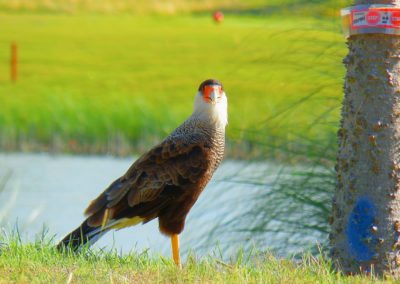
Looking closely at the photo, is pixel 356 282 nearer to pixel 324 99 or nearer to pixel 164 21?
pixel 324 99

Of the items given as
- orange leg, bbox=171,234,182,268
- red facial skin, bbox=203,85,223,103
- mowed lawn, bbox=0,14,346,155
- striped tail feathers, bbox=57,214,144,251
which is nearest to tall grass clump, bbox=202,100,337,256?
mowed lawn, bbox=0,14,346,155

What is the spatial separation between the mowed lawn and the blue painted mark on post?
6.65 feet

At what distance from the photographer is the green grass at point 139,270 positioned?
15.0 ft

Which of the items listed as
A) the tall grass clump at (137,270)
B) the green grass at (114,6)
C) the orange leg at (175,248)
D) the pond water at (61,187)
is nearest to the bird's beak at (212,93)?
the orange leg at (175,248)

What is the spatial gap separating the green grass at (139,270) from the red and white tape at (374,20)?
1076mm

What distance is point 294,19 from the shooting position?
8.04 metres

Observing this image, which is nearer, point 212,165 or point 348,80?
point 348,80

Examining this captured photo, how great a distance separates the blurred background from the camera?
287 inches

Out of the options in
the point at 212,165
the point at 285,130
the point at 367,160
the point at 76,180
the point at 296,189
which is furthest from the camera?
the point at 76,180

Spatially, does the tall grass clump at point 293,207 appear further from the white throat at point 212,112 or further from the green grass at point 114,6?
the green grass at point 114,6

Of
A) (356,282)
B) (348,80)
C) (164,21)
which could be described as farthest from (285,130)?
(164,21)

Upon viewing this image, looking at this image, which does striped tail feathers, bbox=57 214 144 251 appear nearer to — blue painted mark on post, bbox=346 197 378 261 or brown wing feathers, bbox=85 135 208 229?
brown wing feathers, bbox=85 135 208 229

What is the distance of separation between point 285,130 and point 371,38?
2554mm

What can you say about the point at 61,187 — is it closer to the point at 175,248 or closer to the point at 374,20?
the point at 175,248
